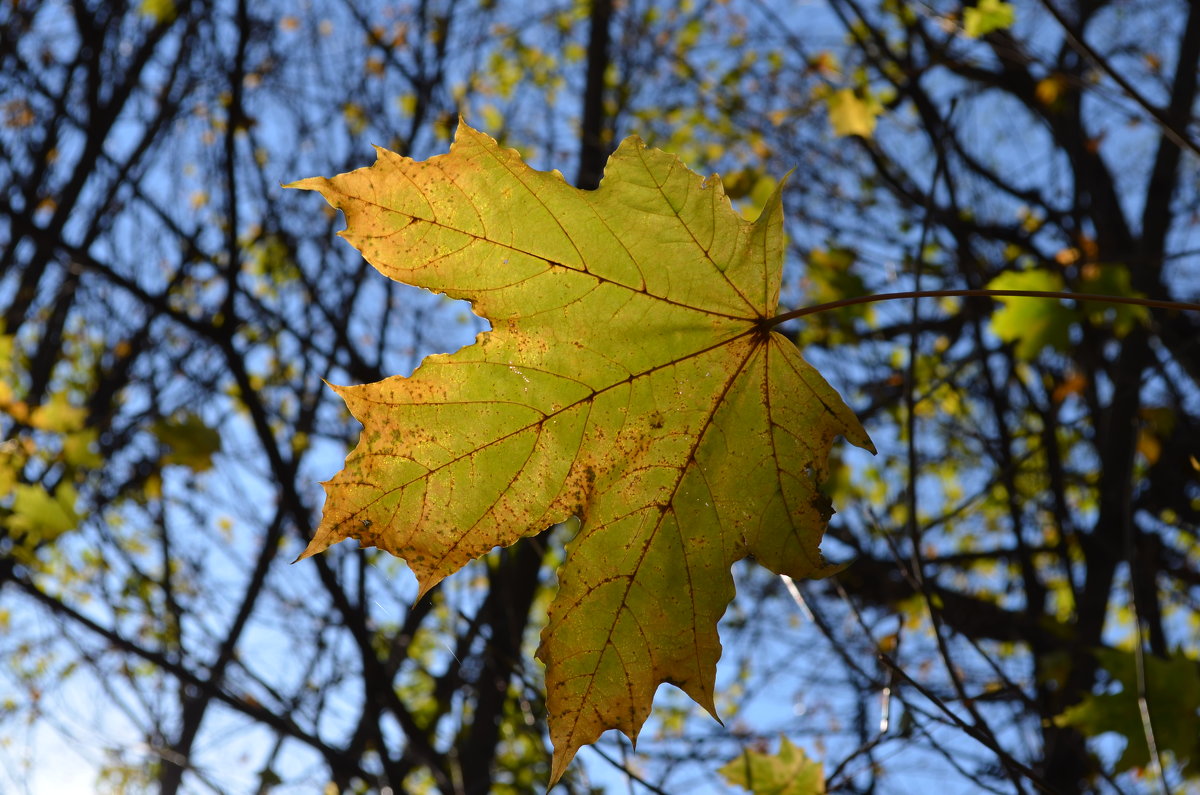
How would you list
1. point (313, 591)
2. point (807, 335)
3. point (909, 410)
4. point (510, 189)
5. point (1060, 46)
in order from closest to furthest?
point (510, 189)
point (909, 410)
point (313, 591)
point (807, 335)
point (1060, 46)

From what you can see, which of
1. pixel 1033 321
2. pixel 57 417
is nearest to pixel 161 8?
pixel 57 417

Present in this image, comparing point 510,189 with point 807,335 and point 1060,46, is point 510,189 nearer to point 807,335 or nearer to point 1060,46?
point 807,335

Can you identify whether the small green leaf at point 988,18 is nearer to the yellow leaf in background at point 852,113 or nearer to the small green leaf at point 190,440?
the yellow leaf in background at point 852,113

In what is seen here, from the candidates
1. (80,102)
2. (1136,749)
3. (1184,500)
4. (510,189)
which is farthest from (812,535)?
(80,102)

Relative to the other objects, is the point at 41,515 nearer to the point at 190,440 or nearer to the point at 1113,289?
the point at 190,440

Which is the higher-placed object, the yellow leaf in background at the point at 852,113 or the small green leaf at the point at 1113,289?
the yellow leaf in background at the point at 852,113

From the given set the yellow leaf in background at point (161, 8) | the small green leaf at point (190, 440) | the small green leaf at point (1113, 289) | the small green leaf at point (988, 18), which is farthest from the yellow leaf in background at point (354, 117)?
the small green leaf at point (1113, 289)

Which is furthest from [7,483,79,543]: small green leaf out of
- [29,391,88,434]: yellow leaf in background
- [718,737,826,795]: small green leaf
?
[718,737,826,795]: small green leaf
